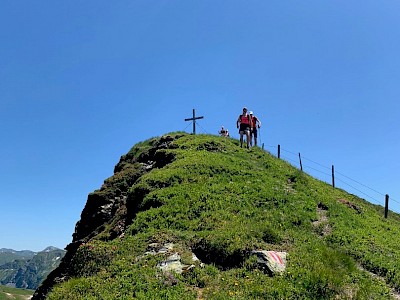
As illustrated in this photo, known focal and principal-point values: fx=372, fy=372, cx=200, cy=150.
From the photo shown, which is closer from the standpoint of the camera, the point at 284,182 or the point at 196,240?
the point at 196,240

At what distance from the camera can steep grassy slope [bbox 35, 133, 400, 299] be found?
13.1 m

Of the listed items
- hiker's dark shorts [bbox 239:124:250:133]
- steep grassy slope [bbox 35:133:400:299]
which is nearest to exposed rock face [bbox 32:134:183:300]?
steep grassy slope [bbox 35:133:400:299]

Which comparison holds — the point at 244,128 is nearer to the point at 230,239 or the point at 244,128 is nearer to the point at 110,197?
the point at 110,197

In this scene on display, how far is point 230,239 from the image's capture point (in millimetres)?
16109

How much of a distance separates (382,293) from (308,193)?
12.2 m

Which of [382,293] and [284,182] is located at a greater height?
[284,182]

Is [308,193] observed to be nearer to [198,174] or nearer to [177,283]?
[198,174]

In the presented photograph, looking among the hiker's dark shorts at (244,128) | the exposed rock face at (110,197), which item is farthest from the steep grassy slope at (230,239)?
the hiker's dark shorts at (244,128)

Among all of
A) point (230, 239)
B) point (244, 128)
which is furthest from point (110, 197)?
point (230, 239)

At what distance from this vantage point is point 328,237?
62.9 feet

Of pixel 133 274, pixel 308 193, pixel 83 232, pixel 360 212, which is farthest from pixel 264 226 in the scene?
pixel 83 232

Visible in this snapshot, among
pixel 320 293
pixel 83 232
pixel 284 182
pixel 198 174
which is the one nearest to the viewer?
pixel 320 293

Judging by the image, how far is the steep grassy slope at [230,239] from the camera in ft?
42.8

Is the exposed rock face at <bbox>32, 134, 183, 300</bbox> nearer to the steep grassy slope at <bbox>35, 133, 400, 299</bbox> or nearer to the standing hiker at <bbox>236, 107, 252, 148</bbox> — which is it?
the steep grassy slope at <bbox>35, 133, 400, 299</bbox>
